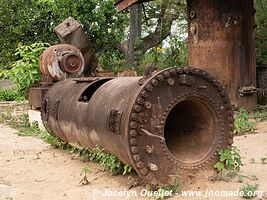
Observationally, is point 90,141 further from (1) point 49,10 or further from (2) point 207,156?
(1) point 49,10

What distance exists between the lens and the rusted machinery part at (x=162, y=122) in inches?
177

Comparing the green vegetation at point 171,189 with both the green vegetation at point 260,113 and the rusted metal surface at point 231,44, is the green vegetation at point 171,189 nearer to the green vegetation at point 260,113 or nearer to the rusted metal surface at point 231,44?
the green vegetation at point 260,113

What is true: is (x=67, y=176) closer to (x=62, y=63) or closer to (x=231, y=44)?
(x=62, y=63)

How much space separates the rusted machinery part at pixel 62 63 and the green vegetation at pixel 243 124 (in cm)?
320

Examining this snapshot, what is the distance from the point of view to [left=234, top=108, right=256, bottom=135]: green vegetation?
822 cm

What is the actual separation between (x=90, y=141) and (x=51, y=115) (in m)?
1.61

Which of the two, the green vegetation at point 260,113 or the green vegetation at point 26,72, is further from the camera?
the green vegetation at point 26,72

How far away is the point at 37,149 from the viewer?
7.76 meters

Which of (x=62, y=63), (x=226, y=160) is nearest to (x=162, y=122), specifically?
(x=226, y=160)

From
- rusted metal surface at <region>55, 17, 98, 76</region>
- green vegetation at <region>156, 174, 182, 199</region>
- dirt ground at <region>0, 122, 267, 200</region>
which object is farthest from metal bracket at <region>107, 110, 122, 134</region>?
rusted metal surface at <region>55, 17, 98, 76</region>

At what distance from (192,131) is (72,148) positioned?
2576 mm

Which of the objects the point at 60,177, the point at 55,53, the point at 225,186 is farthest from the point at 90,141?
the point at 55,53

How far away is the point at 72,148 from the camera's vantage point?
7.19 meters

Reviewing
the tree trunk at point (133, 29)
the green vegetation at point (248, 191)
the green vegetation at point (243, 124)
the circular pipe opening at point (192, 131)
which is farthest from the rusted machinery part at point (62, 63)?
the tree trunk at point (133, 29)
